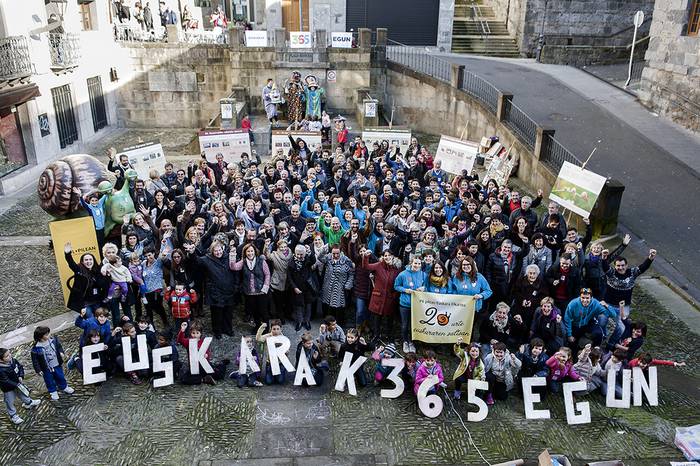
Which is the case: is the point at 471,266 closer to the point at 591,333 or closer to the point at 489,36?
the point at 591,333

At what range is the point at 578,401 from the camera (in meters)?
8.77

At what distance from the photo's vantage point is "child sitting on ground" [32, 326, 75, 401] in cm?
817

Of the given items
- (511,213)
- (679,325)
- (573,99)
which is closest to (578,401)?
(679,325)

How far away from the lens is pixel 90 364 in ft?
28.6

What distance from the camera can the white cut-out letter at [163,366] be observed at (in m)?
8.74

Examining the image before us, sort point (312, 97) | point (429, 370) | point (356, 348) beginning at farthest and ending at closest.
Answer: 1. point (312, 97)
2. point (356, 348)
3. point (429, 370)

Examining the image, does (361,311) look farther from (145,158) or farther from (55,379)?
(145,158)

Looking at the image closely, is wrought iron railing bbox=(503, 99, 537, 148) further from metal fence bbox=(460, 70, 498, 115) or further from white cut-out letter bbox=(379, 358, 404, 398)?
white cut-out letter bbox=(379, 358, 404, 398)

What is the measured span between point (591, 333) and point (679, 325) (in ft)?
8.73

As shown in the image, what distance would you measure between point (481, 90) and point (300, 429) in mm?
17554

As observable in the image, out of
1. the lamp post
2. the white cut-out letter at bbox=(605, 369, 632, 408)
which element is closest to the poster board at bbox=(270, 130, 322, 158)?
the white cut-out letter at bbox=(605, 369, 632, 408)

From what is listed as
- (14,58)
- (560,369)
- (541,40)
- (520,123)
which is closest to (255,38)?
(14,58)

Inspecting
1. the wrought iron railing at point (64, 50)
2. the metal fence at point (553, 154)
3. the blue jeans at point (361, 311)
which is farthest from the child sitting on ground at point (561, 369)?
the wrought iron railing at point (64, 50)

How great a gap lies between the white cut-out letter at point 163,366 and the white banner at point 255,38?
1889 centimetres
